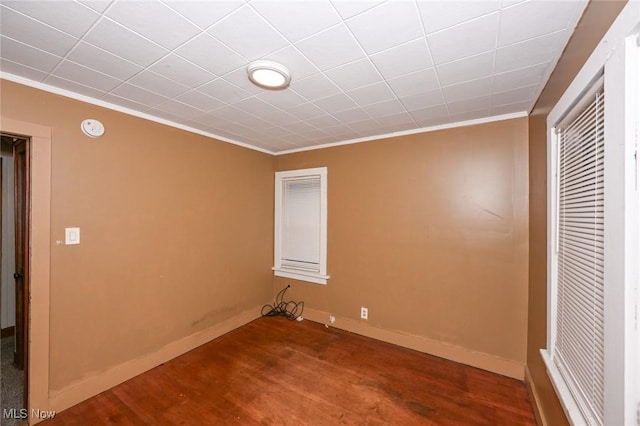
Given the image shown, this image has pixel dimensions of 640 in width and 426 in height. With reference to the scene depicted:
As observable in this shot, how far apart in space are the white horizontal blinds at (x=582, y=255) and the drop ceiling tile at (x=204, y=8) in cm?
164

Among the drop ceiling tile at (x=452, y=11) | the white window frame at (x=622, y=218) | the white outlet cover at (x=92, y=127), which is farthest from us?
the white outlet cover at (x=92, y=127)

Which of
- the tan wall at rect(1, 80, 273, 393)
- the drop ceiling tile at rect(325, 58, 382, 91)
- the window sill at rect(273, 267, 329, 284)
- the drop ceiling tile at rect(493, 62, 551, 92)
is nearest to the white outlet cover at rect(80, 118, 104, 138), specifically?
the tan wall at rect(1, 80, 273, 393)

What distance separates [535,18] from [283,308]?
3853 mm

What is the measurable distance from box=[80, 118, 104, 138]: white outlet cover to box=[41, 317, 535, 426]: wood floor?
2159 mm

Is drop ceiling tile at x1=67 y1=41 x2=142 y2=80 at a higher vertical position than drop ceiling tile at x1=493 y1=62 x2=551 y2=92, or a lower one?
higher

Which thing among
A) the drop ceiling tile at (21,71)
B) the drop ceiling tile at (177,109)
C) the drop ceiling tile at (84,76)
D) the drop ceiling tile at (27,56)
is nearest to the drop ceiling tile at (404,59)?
the drop ceiling tile at (177,109)

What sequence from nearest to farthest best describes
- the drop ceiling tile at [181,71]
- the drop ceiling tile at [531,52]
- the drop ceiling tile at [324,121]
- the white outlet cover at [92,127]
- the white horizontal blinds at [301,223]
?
the drop ceiling tile at [531,52], the drop ceiling tile at [181,71], the white outlet cover at [92,127], the drop ceiling tile at [324,121], the white horizontal blinds at [301,223]

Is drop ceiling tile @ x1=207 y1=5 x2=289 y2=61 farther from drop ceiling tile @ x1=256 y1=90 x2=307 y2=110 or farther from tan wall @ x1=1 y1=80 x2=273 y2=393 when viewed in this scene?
tan wall @ x1=1 y1=80 x2=273 y2=393

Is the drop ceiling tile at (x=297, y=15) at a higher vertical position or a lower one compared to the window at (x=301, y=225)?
higher

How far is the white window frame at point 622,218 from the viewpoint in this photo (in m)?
0.80

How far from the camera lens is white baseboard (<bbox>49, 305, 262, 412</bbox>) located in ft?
6.44

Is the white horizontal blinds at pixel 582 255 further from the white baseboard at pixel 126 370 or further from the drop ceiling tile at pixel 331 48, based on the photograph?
the white baseboard at pixel 126 370

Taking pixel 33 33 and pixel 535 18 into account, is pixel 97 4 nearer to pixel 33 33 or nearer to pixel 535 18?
pixel 33 33

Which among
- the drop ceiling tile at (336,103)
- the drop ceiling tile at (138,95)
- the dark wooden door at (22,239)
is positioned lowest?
the dark wooden door at (22,239)
